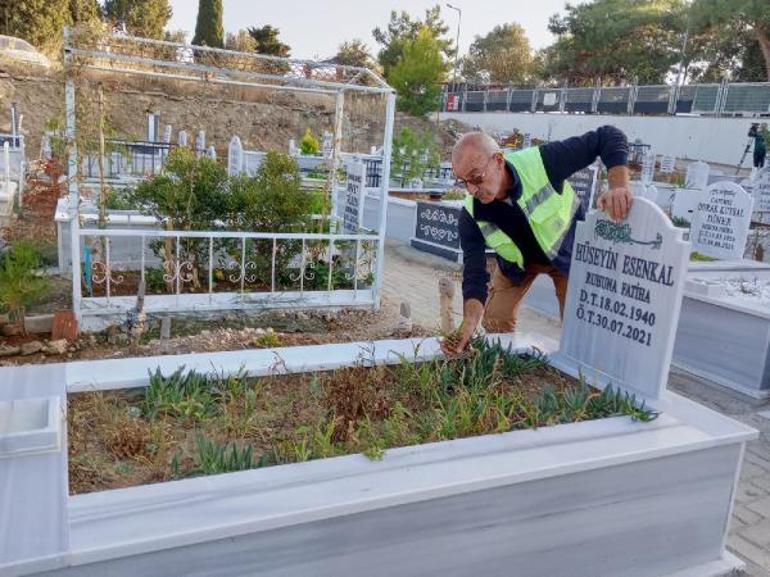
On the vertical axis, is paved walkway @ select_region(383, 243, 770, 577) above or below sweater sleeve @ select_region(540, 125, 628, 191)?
below

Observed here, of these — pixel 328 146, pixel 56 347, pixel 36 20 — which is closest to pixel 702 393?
pixel 56 347

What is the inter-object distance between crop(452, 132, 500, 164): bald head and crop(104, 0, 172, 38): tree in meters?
32.9

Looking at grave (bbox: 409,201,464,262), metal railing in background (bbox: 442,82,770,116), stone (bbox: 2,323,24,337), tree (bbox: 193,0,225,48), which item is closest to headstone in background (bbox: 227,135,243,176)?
grave (bbox: 409,201,464,262)

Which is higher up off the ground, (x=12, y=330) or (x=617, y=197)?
(x=617, y=197)

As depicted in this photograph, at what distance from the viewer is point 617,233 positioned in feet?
10.2

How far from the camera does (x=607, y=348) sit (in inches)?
127

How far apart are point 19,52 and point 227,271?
868 inches

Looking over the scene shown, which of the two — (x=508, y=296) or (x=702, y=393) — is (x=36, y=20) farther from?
(x=702, y=393)

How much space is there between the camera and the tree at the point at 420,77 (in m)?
38.0

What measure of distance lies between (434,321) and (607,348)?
381cm

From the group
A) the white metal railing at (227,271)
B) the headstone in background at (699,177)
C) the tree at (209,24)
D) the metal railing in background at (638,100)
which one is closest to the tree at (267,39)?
the tree at (209,24)

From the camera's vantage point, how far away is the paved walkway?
3.11 m

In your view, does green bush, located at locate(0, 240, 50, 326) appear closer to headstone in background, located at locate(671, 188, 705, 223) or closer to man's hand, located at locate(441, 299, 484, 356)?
man's hand, located at locate(441, 299, 484, 356)

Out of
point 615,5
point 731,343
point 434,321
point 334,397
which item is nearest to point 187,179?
point 434,321
